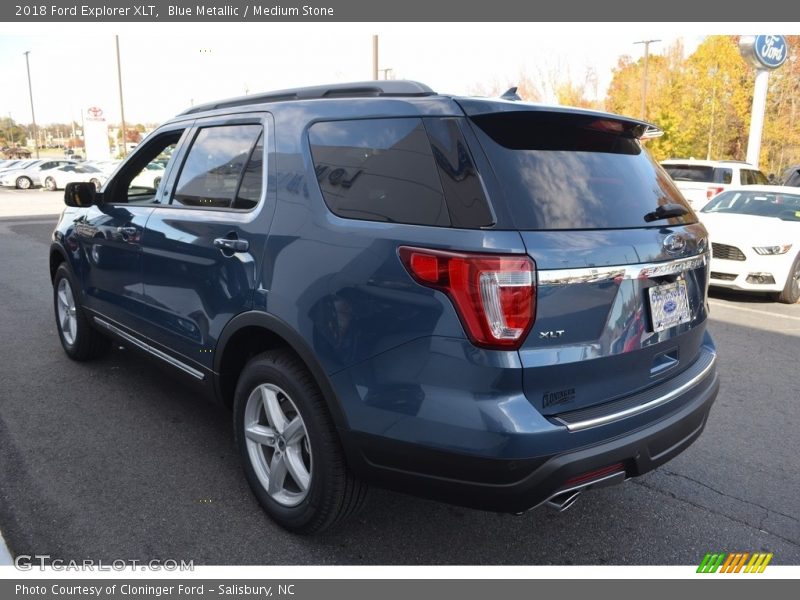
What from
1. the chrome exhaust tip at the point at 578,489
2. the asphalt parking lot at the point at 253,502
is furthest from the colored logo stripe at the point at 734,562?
the chrome exhaust tip at the point at 578,489

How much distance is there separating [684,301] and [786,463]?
1721 millimetres

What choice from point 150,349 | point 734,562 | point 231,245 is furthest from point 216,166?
point 734,562

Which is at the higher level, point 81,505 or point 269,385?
point 269,385

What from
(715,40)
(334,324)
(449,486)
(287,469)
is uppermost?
(715,40)

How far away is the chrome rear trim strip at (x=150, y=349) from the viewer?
336 cm

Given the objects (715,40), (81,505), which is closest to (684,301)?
(81,505)

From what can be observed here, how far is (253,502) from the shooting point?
10.2 ft

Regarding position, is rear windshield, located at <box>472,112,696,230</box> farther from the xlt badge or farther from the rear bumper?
the rear bumper

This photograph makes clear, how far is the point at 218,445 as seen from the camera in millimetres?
3723

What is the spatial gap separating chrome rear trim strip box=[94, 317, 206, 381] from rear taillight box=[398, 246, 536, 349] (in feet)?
5.67

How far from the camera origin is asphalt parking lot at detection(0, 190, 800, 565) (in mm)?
2756

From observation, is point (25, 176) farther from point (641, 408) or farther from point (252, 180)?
point (641, 408)

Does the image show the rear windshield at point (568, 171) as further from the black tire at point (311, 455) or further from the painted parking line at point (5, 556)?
the painted parking line at point (5, 556)
